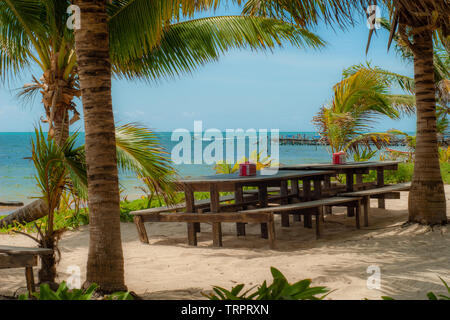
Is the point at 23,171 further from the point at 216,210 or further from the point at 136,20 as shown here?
the point at 136,20

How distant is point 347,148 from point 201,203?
6066mm

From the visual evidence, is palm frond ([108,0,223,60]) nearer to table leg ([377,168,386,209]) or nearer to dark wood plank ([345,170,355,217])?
dark wood plank ([345,170,355,217])

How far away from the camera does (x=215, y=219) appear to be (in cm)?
597

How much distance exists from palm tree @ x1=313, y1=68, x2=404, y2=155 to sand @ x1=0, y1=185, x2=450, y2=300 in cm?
420

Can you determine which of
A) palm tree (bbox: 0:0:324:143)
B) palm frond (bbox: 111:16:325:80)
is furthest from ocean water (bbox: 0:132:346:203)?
palm frond (bbox: 111:16:325:80)

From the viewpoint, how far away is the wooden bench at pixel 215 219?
18.9 feet

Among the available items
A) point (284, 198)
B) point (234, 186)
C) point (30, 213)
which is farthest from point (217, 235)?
point (30, 213)

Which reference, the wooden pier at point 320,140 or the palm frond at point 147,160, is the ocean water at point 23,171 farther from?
the palm frond at point 147,160

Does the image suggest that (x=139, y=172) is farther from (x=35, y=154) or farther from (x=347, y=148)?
(x=347, y=148)

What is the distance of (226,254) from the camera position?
Result: 5500mm

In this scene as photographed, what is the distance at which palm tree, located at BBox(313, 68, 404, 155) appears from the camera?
11297mm

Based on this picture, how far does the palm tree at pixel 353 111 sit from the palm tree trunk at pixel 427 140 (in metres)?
5.08

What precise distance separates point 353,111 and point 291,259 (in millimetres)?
7656
